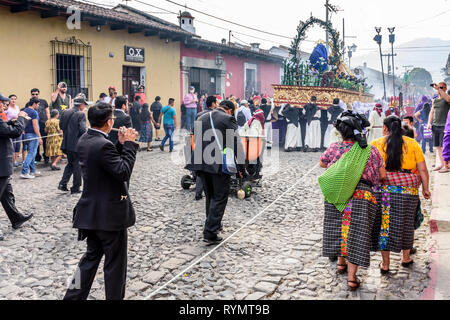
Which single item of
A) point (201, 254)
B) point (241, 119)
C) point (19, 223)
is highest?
point (241, 119)

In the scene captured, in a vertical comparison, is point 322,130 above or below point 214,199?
above

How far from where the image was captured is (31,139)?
401 inches

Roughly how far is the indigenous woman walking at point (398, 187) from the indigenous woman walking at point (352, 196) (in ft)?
0.77

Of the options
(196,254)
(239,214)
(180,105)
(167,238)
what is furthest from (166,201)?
(180,105)

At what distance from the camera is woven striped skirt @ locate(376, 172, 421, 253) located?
4.55m

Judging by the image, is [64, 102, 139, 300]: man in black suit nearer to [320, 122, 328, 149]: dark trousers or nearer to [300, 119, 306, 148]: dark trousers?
[300, 119, 306, 148]: dark trousers

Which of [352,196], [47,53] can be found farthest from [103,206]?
[47,53]

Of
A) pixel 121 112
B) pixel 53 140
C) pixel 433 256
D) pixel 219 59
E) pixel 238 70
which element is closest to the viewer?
pixel 433 256

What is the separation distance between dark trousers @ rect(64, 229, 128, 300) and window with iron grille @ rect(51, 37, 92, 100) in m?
11.4

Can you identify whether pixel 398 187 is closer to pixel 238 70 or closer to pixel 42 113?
pixel 42 113

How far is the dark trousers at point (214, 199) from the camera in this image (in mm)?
5660

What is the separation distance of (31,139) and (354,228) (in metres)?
8.08

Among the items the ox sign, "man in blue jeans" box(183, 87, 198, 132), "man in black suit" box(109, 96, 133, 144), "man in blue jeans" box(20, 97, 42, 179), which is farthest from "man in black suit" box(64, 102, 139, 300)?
"man in blue jeans" box(183, 87, 198, 132)
